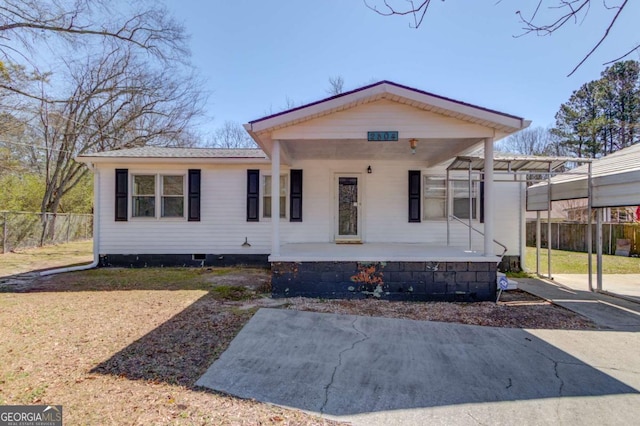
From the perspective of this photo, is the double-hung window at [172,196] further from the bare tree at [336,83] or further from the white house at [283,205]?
the bare tree at [336,83]

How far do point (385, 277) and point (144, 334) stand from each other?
3.69 meters

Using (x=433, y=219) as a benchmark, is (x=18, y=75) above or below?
above

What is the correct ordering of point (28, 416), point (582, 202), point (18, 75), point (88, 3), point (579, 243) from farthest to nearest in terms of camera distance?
point (582, 202) → point (579, 243) → point (18, 75) → point (88, 3) → point (28, 416)

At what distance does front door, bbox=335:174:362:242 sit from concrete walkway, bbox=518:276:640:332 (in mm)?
3951

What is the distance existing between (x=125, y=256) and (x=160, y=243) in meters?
0.99

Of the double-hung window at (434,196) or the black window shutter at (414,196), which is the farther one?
the double-hung window at (434,196)

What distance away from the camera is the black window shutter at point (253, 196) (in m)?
9.02

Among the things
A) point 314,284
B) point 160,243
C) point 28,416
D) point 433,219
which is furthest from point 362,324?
point 160,243

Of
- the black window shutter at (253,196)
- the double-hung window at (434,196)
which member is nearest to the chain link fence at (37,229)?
the black window shutter at (253,196)

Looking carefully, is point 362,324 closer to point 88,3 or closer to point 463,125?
point 463,125

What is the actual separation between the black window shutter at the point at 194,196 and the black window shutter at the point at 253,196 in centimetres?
→ 134

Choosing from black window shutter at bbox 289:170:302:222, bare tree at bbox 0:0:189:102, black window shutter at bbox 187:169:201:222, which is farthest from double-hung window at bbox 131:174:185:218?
bare tree at bbox 0:0:189:102

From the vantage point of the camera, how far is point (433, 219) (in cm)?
Answer: 897

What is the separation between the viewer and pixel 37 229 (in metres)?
→ 14.0
